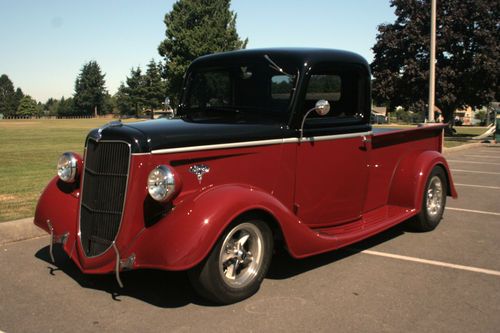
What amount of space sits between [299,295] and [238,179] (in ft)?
3.52

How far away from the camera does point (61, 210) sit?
4.54 meters

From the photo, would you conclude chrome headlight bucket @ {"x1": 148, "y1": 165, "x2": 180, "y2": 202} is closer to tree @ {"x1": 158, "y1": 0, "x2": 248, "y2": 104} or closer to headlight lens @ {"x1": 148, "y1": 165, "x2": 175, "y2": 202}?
headlight lens @ {"x1": 148, "y1": 165, "x2": 175, "y2": 202}

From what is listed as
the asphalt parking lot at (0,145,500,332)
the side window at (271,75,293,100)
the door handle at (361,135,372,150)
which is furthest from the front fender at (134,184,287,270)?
the door handle at (361,135,372,150)

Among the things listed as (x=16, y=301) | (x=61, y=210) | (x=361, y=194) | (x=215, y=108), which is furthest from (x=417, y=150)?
(x=16, y=301)

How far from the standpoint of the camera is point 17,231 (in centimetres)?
570

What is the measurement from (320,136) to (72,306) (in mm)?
2610

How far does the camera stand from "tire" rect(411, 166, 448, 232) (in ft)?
19.9

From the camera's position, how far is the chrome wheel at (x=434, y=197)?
6270 mm

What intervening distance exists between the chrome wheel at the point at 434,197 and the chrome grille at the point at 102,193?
4.00 m

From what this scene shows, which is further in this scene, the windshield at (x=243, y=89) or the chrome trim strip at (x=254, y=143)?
the windshield at (x=243, y=89)

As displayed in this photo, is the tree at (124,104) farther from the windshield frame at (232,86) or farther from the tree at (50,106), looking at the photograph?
the windshield frame at (232,86)

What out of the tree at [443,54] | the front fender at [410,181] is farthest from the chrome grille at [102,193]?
the tree at [443,54]

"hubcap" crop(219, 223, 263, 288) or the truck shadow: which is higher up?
"hubcap" crop(219, 223, 263, 288)

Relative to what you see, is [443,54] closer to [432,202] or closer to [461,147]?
[461,147]
